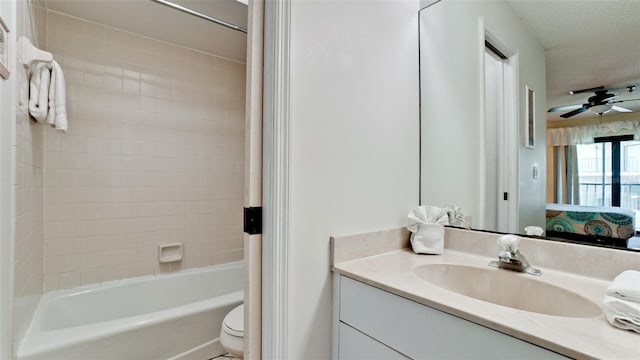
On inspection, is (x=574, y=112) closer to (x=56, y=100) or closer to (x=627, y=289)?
(x=627, y=289)

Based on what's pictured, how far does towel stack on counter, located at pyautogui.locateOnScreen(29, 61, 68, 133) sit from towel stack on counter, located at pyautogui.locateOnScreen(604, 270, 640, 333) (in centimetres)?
220

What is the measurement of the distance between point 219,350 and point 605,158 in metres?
2.25

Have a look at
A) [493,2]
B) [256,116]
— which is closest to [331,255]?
[256,116]

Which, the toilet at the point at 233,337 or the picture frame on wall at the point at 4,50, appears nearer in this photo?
the picture frame on wall at the point at 4,50

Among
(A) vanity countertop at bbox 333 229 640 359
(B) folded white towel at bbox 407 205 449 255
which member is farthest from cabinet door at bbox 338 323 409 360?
(B) folded white towel at bbox 407 205 449 255

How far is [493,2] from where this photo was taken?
3.97ft

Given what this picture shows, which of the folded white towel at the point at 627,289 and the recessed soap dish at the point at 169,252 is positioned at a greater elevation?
the folded white towel at the point at 627,289

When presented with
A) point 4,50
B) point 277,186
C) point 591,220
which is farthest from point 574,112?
point 4,50

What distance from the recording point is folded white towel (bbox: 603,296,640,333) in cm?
57

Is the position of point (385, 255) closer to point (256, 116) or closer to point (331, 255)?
point (331, 255)

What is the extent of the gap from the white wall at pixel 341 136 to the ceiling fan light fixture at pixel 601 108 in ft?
2.04

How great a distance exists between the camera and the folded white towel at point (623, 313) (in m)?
0.57

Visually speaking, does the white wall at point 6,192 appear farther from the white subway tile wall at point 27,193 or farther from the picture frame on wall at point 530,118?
the picture frame on wall at point 530,118

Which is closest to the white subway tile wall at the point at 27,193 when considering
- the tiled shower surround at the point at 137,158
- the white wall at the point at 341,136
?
the tiled shower surround at the point at 137,158
